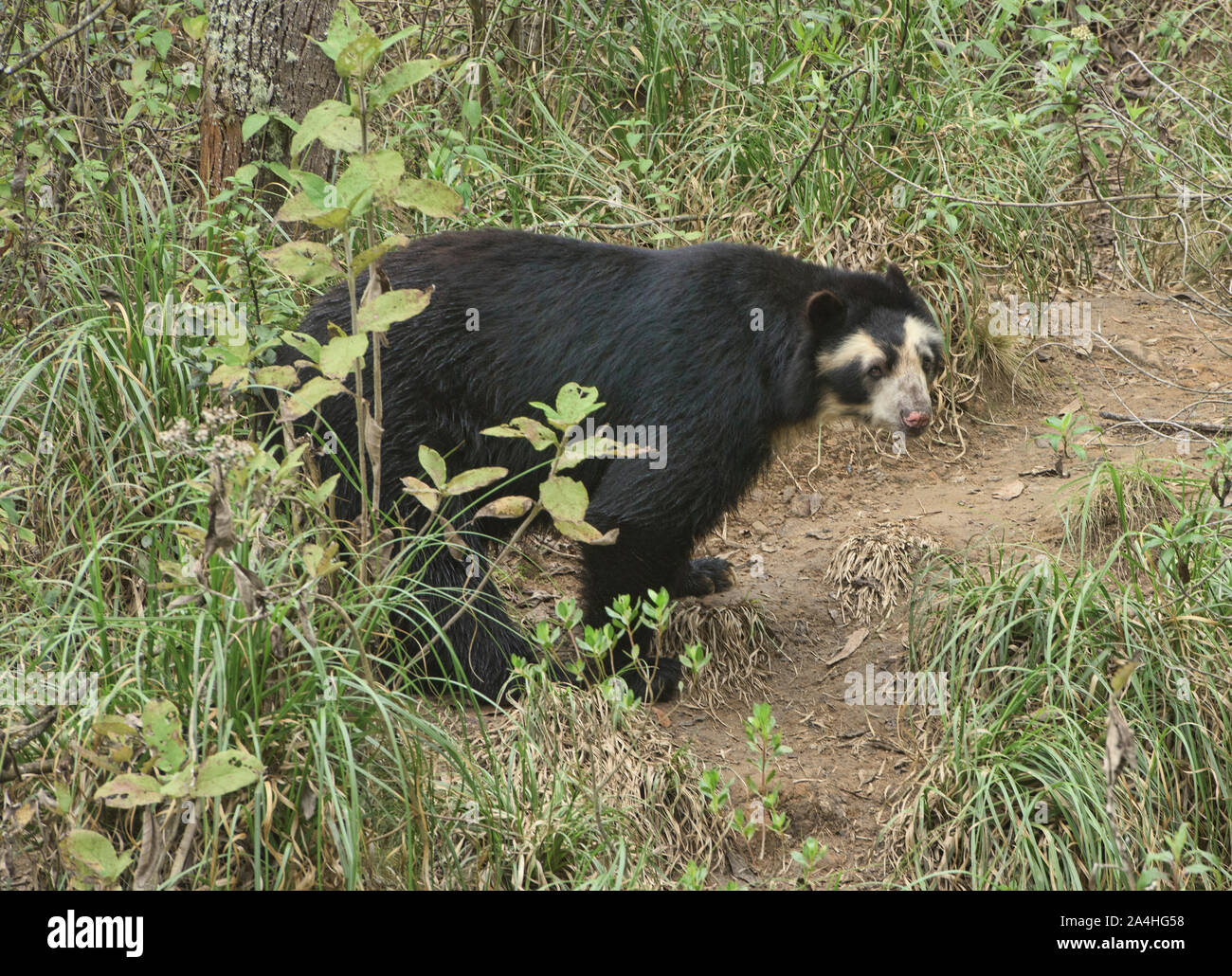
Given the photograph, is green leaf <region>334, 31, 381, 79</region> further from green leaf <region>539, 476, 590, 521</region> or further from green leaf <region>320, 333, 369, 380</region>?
green leaf <region>539, 476, 590, 521</region>

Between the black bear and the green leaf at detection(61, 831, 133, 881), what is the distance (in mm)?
1578

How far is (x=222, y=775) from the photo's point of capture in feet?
9.37

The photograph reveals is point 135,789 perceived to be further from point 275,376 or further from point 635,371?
point 635,371

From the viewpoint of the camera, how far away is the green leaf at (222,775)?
9.32ft

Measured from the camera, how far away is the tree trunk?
17.2ft

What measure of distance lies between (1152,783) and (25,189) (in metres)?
4.52

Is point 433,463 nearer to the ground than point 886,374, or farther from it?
nearer to the ground

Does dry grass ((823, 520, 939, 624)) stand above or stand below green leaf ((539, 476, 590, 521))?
below

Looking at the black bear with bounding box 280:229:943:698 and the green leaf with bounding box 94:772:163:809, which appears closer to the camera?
the green leaf with bounding box 94:772:163:809

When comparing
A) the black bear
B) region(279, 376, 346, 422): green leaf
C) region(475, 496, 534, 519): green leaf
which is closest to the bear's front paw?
the black bear

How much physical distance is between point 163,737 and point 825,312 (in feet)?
8.56

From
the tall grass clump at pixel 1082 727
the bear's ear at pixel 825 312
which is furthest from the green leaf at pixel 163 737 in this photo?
the bear's ear at pixel 825 312

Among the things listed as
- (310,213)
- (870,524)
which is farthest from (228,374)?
(870,524)

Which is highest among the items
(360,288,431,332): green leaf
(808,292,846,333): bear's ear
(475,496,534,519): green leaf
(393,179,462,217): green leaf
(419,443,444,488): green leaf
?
(393,179,462,217): green leaf
